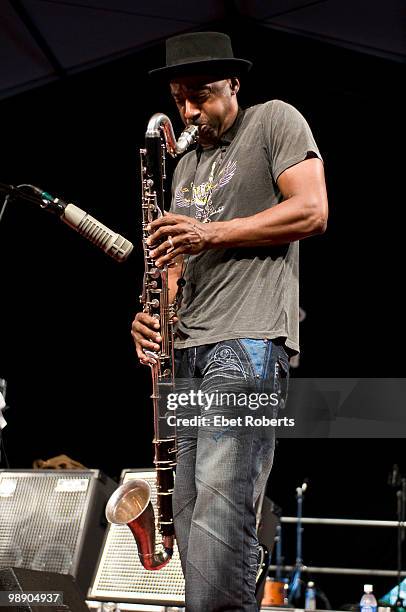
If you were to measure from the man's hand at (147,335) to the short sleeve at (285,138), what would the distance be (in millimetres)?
576

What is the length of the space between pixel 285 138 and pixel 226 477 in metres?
0.97

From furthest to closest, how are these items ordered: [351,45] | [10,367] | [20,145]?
[10,367] → [20,145] → [351,45]

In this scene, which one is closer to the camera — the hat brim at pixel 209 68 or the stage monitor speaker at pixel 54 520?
the hat brim at pixel 209 68

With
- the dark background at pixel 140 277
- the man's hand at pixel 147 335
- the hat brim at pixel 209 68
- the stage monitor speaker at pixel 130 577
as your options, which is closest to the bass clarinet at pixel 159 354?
the man's hand at pixel 147 335

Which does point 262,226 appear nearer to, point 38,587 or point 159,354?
point 159,354

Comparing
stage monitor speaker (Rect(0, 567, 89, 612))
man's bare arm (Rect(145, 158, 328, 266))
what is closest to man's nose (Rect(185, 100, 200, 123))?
man's bare arm (Rect(145, 158, 328, 266))

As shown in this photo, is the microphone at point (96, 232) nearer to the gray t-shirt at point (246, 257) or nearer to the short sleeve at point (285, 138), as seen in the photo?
the gray t-shirt at point (246, 257)

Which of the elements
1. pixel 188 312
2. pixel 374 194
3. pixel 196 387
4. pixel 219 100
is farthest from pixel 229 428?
pixel 374 194

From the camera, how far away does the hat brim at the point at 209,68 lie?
2527 mm

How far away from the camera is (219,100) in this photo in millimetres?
2572

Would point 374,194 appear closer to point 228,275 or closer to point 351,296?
point 351,296

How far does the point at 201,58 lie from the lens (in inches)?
101

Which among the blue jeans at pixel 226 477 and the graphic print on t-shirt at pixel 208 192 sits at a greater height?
the graphic print on t-shirt at pixel 208 192

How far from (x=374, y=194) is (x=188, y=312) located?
594 cm
